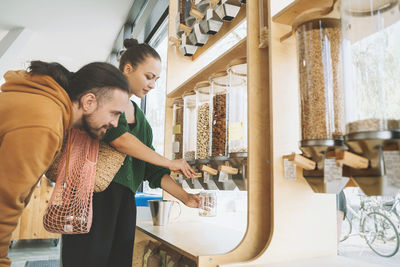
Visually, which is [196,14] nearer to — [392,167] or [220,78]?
[220,78]

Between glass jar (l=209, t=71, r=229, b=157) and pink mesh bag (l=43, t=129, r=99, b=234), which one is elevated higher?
glass jar (l=209, t=71, r=229, b=157)

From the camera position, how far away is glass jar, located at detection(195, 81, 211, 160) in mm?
1516

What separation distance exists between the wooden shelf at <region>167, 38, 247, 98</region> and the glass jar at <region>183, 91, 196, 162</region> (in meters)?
0.09

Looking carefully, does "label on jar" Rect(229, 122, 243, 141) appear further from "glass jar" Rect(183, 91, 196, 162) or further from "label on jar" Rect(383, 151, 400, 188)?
"label on jar" Rect(383, 151, 400, 188)

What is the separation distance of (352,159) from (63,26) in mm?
5045

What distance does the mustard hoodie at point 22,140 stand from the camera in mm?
883

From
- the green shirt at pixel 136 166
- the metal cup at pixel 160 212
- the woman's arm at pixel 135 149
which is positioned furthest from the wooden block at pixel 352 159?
the metal cup at pixel 160 212

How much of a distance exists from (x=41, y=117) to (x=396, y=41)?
983 mm

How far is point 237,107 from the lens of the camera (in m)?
1.34

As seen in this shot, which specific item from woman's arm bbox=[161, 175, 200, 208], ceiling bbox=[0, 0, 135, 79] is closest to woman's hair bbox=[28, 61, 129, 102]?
woman's arm bbox=[161, 175, 200, 208]

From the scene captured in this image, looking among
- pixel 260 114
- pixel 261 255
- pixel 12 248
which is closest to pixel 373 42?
pixel 260 114

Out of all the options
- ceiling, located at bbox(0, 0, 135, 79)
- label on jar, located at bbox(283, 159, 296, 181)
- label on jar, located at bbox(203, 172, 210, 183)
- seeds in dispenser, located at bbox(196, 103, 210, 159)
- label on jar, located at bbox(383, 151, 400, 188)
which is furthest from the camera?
ceiling, located at bbox(0, 0, 135, 79)

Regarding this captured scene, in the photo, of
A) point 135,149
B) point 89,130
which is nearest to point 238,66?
point 135,149

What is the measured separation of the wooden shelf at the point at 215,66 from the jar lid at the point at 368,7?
483 millimetres
